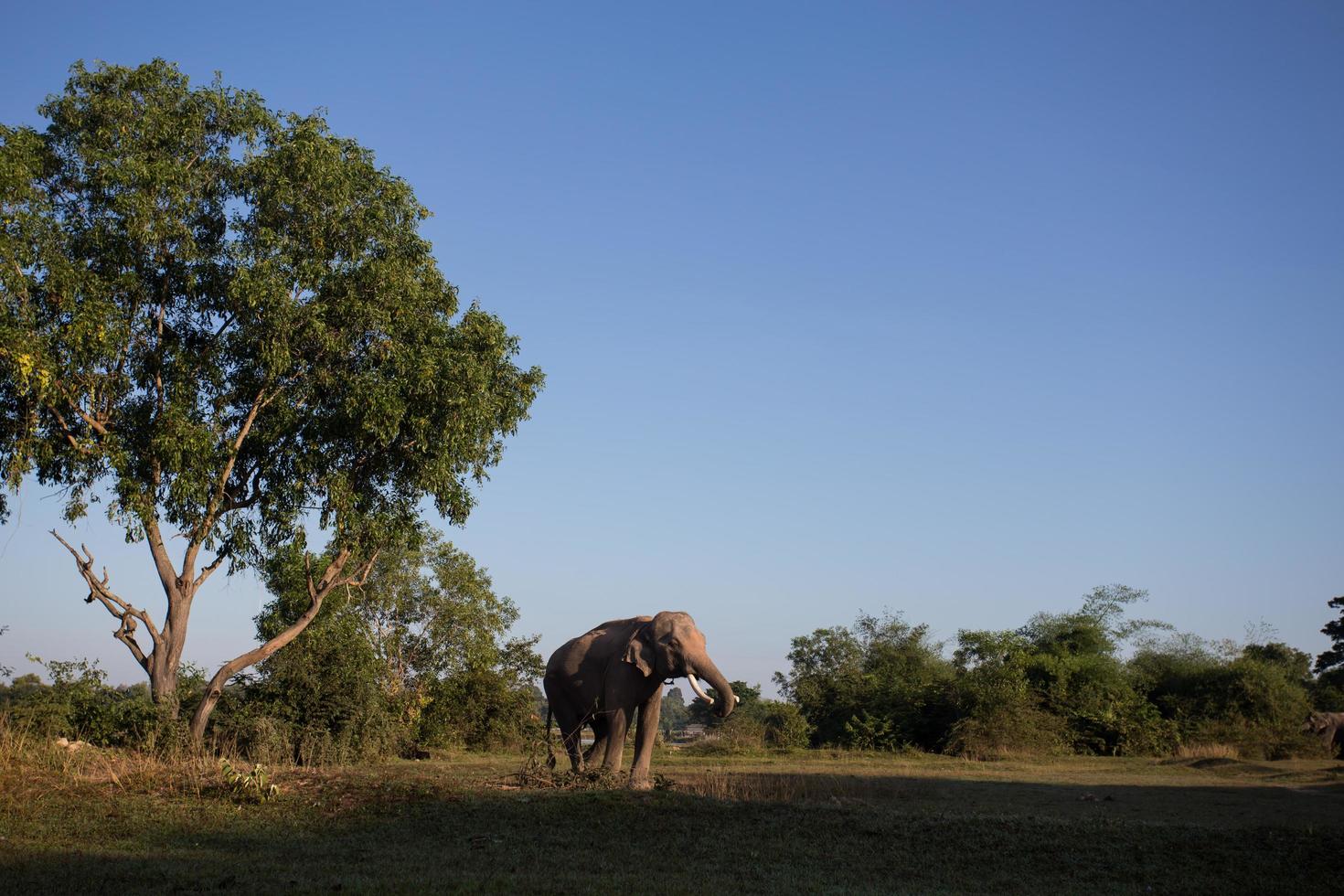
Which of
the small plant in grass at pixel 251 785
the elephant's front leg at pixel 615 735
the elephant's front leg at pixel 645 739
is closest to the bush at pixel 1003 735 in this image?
the elephant's front leg at pixel 645 739

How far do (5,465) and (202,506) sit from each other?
11.0 feet

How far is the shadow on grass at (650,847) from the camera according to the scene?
33.2 ft

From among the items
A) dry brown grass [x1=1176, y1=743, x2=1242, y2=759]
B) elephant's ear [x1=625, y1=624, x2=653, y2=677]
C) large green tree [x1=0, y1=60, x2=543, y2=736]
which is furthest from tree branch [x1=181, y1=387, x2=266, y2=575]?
dry brown grass [x1=1176, y1=743, x2=1242, y2=759]

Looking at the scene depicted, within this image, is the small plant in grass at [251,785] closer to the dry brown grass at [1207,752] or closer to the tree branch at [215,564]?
the tree branch at [215,564]

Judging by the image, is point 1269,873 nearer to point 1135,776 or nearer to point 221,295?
point 1135,776

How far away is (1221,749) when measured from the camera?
28062 millimetres

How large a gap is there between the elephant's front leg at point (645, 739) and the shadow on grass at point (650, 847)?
97 centimetres

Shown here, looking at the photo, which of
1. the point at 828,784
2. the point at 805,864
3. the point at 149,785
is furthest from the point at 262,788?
the point at 828,784

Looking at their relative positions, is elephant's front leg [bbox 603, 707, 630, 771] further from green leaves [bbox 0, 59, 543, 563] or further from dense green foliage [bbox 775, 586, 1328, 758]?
dense green foliage [bbox 775, 586, 1328, 758]

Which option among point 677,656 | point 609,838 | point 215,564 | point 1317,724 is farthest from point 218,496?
point 1317,724

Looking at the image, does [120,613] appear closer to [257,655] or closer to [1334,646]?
[257,655]

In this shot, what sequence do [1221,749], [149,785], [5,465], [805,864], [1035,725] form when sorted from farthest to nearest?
[1035,725]
[1221,749]
[5,465]
[149,785]
[805,864]

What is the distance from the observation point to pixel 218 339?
19938 mm

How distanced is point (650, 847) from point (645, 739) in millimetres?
5748
